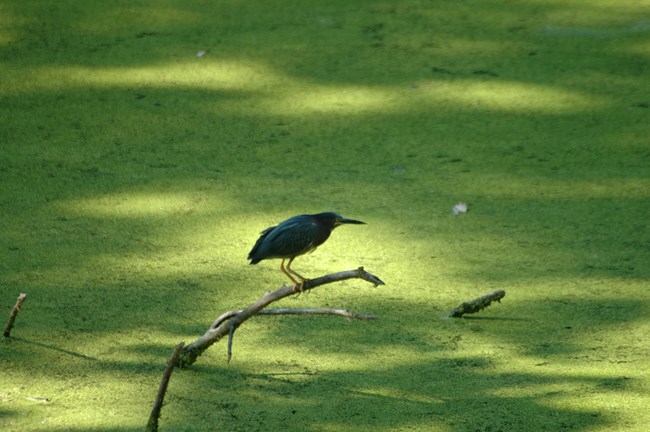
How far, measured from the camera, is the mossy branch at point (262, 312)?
1701mm

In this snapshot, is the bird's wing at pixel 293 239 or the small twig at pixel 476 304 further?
the small twig at pixel 476 304

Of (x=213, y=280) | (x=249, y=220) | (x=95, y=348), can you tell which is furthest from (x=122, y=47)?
(x=95, y=348)

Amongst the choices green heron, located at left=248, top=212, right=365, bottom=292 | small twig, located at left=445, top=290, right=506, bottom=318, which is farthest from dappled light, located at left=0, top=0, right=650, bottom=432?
green heron, located at left=248, top=212, right=365, bottom=292

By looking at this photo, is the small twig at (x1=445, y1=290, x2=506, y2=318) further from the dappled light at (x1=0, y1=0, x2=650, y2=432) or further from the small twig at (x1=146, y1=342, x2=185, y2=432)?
the small twig at (x1=146, y1=342, x2=185, y2=432)

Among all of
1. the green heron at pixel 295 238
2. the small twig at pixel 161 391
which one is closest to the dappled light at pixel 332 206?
the small twig at pixel 161 391

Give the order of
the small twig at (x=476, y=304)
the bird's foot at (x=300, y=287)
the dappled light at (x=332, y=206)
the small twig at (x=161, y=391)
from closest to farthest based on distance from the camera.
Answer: the small twig at (x=161, y=391) → the bird's foot at (x=300, y=287) → the dappled light at (x=332, y=206) → the small twig at (x=476, y=304)

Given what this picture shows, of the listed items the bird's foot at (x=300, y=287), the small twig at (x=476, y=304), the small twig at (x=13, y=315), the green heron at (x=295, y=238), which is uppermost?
the green heron at (x=295, y=238)

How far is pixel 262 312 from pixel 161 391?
0.88 feet

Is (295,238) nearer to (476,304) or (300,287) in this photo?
(300,287)

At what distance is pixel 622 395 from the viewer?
6.24 ft

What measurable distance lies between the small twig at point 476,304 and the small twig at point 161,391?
2.33ft

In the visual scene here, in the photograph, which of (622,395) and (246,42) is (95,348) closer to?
(622,395)

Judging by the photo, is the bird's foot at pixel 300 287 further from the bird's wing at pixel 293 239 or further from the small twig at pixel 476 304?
the small twig at pixel 476 304

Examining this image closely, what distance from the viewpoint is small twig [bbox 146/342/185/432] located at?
1691 mm
